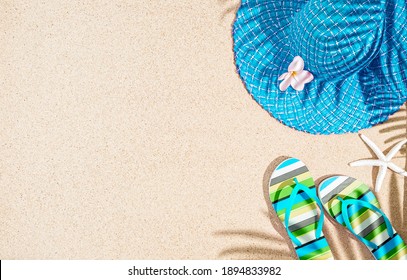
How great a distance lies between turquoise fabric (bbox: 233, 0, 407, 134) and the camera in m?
1.09

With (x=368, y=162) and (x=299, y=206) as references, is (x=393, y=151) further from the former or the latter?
(x=299, y=206)

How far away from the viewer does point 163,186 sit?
1319 mm

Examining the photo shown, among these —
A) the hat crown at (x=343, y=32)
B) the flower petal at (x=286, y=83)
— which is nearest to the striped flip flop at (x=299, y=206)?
the flower petal at (x=286, y=83)

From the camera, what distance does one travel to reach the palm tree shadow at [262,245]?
1.31 meters

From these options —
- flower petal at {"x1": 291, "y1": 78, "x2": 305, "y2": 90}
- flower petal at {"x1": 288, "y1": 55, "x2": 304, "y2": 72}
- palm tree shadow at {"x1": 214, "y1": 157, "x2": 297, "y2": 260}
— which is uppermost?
flower petal at {"x1": 288, "y1": 55, "x2": 304, "y2": 72}

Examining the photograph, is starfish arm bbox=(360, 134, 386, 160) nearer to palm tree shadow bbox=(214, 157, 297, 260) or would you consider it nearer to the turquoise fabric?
the turquoise fabric

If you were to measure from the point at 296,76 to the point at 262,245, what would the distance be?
22.2 inches

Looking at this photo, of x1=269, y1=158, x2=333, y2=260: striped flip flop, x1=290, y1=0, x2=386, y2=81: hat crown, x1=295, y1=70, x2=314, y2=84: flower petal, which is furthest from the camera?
x1=269, y1=158, x2=333, y2=260: striped flip flop

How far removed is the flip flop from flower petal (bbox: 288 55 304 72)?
0.39 metres

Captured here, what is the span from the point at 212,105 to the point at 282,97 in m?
0.23

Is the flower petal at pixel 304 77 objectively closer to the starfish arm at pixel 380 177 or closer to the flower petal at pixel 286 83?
the flower petal at pixel 286 83

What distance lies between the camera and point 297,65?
3.84 ft

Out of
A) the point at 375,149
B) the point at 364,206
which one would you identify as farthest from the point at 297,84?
the point at 364,206

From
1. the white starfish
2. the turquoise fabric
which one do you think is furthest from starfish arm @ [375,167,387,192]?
the turquoise fabric
